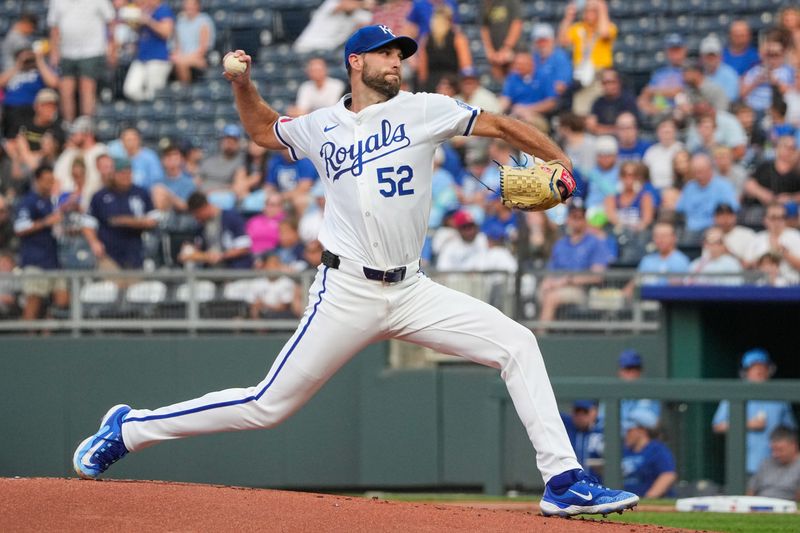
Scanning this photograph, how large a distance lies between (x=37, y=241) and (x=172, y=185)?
1.23 metres

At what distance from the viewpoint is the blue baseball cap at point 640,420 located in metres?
8.75

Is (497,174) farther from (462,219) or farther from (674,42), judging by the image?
(674,42)

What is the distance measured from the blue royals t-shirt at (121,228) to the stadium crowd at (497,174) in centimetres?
1

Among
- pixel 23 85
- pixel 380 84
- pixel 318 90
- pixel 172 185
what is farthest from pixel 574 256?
pixel 23 85

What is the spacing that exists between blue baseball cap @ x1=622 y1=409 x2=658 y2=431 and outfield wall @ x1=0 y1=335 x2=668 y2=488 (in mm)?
1322

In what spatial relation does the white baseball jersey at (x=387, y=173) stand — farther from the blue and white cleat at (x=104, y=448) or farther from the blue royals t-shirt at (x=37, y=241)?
the blue royals t-shirt at (x=37, y=241)

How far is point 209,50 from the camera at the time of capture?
14.6 metres

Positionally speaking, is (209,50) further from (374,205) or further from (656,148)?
(374,205)

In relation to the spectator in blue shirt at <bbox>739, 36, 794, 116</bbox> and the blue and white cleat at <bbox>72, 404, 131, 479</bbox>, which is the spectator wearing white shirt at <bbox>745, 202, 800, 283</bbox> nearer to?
the spectator in blue shirt at <bbox>739, 36, 794, 116</bbox>

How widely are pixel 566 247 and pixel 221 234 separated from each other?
2742mm

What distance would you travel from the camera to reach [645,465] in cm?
871

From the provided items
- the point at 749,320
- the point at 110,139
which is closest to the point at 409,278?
the point at 749,320

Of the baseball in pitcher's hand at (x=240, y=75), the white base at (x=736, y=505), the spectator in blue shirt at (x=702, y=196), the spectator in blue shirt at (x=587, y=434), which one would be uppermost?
the baseball in pitcher's hand at (x=240, y=75)

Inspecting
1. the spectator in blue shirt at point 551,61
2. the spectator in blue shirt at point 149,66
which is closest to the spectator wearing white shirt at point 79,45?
the spectator in blue shirt at point 149,66
